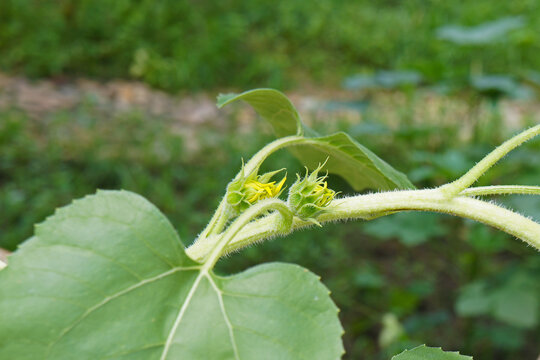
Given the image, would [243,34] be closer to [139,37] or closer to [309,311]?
[139,37]

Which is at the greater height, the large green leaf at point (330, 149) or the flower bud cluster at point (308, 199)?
the large green leaf at point (330, 149)

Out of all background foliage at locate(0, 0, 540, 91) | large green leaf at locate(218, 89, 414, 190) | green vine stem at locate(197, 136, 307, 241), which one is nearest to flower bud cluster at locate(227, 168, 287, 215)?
green vine stem at locate(197, 136, 307, 241)

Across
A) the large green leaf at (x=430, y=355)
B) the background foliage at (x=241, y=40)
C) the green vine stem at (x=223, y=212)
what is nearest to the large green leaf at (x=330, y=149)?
the green vine stem at (x=223, y=212)

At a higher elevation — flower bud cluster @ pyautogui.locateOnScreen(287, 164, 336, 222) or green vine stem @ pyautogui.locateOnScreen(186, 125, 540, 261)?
flower bud cluster @ pyautogui.locateOnScreen(287, 164, 336, 222)

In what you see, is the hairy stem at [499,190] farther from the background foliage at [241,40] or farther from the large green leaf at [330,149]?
the background foliage at [241,40]

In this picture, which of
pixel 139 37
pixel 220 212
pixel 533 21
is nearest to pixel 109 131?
pixel 139 37

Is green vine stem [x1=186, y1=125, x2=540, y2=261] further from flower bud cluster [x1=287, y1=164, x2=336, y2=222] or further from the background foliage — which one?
the background foliage
